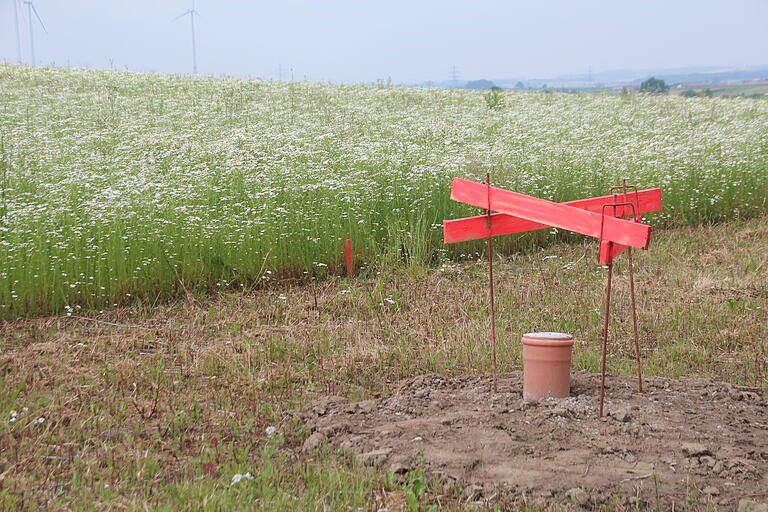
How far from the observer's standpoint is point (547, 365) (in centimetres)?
436

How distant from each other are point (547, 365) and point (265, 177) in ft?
17.1

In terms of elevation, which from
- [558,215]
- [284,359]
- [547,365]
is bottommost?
[284,359]

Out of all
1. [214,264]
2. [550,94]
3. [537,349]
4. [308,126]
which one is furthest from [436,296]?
[550,94]

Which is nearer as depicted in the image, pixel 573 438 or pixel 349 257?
pixel 573 438

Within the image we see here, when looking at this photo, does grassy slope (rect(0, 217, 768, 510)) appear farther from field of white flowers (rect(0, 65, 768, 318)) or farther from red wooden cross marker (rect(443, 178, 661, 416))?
red wooden cross marker (rect(443, 178, 661, 416))

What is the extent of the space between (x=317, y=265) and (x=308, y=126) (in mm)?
5691

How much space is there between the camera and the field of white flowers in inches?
279

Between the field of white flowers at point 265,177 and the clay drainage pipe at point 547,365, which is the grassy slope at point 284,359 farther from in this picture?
the clay drainage pipe at point 547,365

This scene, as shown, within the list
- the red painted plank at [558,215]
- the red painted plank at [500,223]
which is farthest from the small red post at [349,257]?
the red painted plank at [558,215]

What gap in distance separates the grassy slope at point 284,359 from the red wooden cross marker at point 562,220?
3.69 feet

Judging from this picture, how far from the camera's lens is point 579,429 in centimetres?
399

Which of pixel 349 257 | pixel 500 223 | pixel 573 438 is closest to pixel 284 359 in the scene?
pixel 500 223

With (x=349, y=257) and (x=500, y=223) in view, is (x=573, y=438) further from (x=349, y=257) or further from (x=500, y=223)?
(x=349, y=257)

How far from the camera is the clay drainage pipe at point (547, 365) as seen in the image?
171 inches
